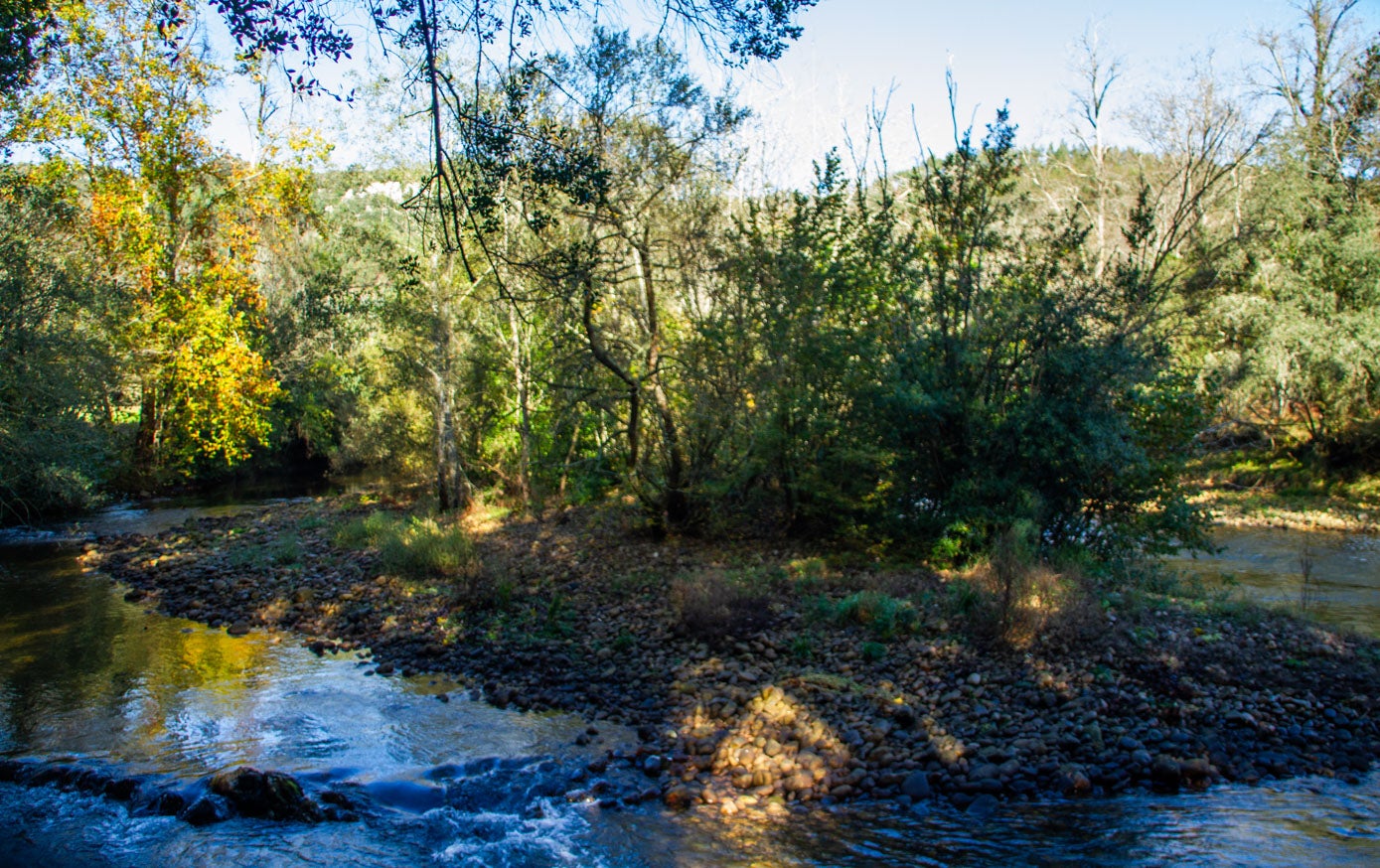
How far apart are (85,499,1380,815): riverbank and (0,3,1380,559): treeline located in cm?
154

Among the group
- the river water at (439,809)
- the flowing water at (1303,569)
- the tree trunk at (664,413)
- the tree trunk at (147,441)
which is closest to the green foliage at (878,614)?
the river water at (439,809)

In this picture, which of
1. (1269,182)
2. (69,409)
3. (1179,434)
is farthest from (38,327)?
(1269,182)

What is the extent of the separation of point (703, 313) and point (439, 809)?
26.6 feet

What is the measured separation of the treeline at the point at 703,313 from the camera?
1016cm

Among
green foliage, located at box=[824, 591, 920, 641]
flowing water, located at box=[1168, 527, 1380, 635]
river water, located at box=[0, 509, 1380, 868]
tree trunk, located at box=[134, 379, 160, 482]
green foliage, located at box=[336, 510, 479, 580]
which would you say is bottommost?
river water, located at box=[0, 509, 1380, 868]

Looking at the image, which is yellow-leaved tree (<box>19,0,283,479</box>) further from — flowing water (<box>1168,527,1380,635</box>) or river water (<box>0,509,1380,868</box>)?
flowing water (<box>1168,527,1380,635</box>)

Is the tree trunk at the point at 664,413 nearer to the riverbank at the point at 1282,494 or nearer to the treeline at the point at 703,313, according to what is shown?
the treeline at the point at 703,313

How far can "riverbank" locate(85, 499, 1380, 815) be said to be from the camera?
6.29 m

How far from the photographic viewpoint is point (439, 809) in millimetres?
6090

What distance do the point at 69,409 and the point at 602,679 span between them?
908 cm

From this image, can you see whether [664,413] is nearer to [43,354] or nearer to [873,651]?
[873,651]

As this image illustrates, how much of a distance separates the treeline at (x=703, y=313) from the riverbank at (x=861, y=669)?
154 centimetres

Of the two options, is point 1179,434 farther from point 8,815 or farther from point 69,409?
point 69,409

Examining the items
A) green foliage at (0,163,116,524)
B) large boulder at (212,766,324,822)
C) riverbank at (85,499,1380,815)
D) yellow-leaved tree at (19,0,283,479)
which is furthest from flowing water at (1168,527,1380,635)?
yellow-leaved tree at (19,0,283,479)
